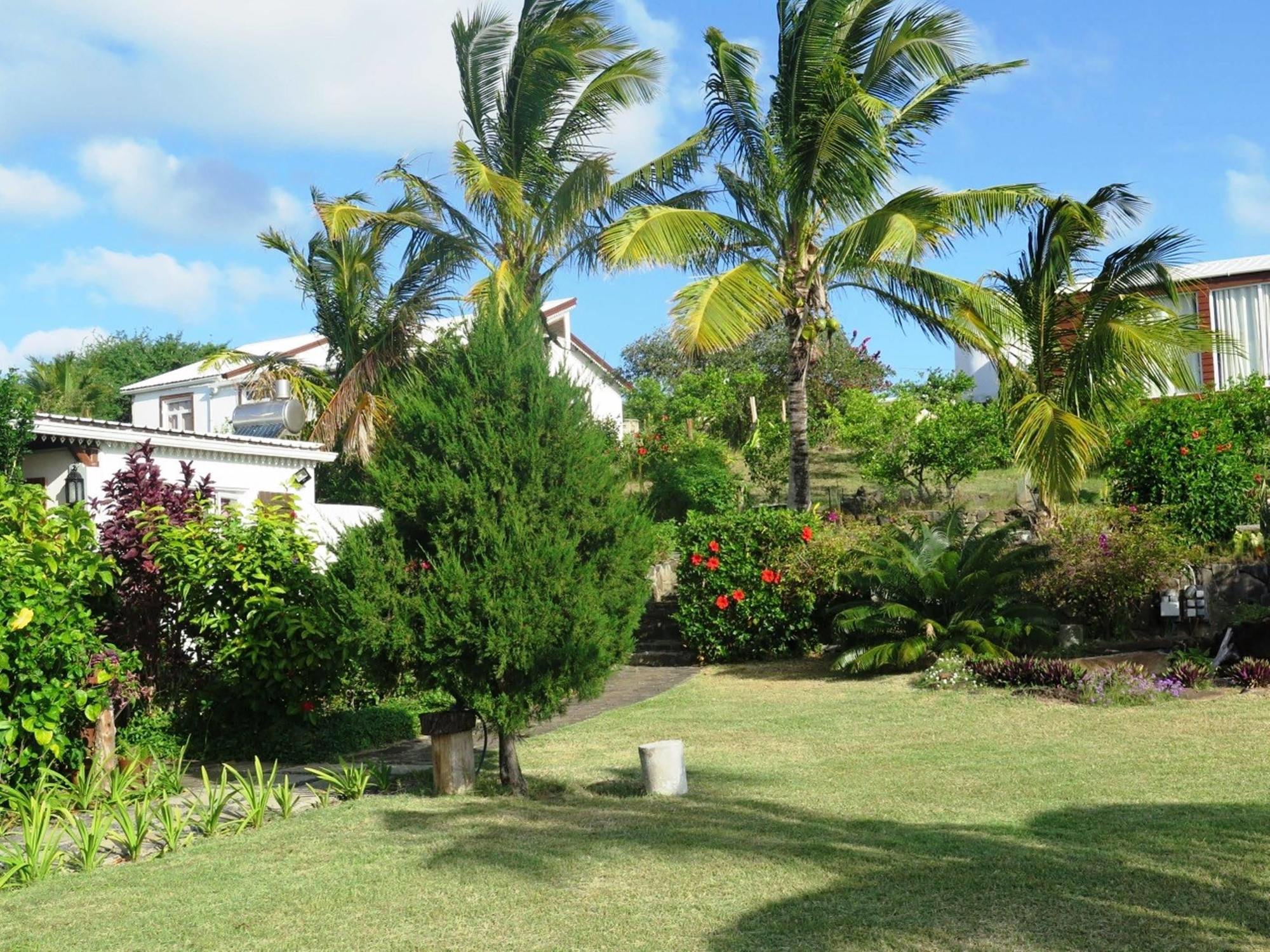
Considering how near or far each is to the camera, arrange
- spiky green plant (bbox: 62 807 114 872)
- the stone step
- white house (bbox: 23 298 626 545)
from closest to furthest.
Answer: spiky green plant (bbox: 62 807 114 872)
white house (bbox: 23 298 626 545)
the stone step

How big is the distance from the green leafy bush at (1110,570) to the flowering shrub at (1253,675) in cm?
263

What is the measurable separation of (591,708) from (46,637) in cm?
661

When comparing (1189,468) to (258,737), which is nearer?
(258,737)

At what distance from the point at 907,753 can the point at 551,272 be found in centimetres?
1201

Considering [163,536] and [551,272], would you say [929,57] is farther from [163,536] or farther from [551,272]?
[163,536]

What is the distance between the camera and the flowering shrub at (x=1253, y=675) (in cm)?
1120

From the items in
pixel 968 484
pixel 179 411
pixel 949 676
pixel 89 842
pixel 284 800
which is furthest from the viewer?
pixel 179 411

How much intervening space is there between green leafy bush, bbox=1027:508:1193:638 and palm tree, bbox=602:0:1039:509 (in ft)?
12.5

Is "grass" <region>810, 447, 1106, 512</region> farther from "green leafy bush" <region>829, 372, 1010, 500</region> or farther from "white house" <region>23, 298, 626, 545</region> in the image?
"white house" <region>23, 298, 626, 545</region>

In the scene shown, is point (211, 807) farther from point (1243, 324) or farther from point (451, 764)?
point (1243, 324)

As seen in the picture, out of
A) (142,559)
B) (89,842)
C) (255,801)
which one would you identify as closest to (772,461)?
(142,559)

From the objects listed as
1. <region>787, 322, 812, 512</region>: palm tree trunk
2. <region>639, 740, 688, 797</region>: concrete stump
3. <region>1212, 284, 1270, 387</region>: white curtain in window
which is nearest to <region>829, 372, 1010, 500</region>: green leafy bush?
<region>787, 322, 812, 512</region>: palm tree trunk

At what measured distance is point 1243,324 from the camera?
23.9 meters

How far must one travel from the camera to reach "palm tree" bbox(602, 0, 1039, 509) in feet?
51.8
